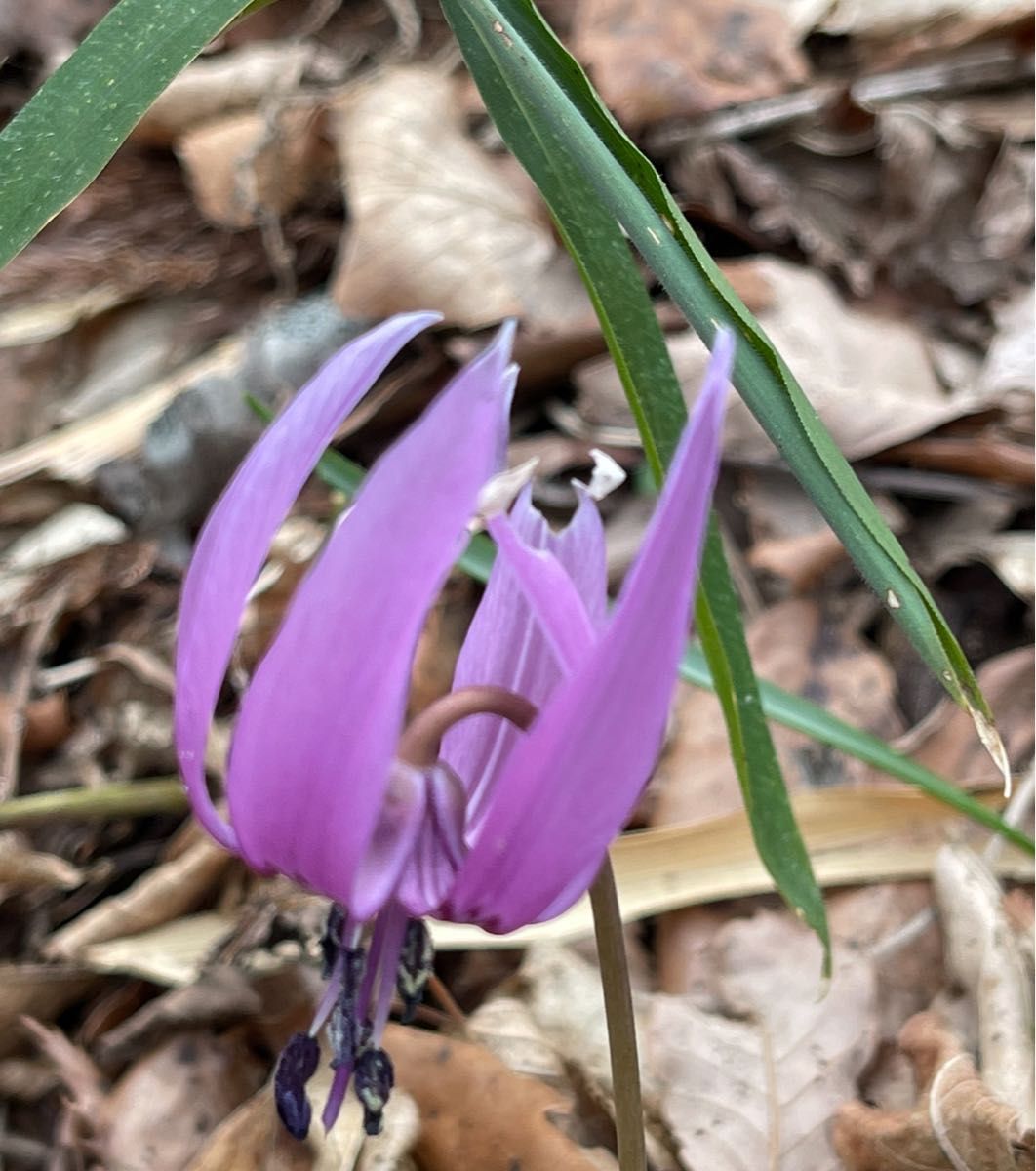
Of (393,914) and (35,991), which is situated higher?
(393,914)

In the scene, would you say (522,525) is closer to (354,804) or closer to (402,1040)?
(354,804)

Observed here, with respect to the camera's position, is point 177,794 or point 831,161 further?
point 831,161

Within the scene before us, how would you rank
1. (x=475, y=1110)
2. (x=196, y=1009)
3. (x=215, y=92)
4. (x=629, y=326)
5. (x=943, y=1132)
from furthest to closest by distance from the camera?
(x=215, y=92)
(x=196, y=1009)
(x=475, y=1110)
(x=943, y=1132)
(x=629, y=326)

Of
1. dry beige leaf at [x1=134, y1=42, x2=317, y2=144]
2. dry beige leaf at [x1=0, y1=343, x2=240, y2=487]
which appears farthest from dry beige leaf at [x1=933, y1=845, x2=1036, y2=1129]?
dry beige leaf at [x1=134, y1=42, x2=317, y2=144]

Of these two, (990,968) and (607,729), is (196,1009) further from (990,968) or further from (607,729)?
(607,729)

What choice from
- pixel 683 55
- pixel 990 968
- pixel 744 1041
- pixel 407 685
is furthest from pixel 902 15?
pixel 407 685

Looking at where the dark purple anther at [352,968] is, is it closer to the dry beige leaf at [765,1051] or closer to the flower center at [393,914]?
the flower center at [393,914]

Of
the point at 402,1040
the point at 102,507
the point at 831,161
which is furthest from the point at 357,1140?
the point at 831,161
